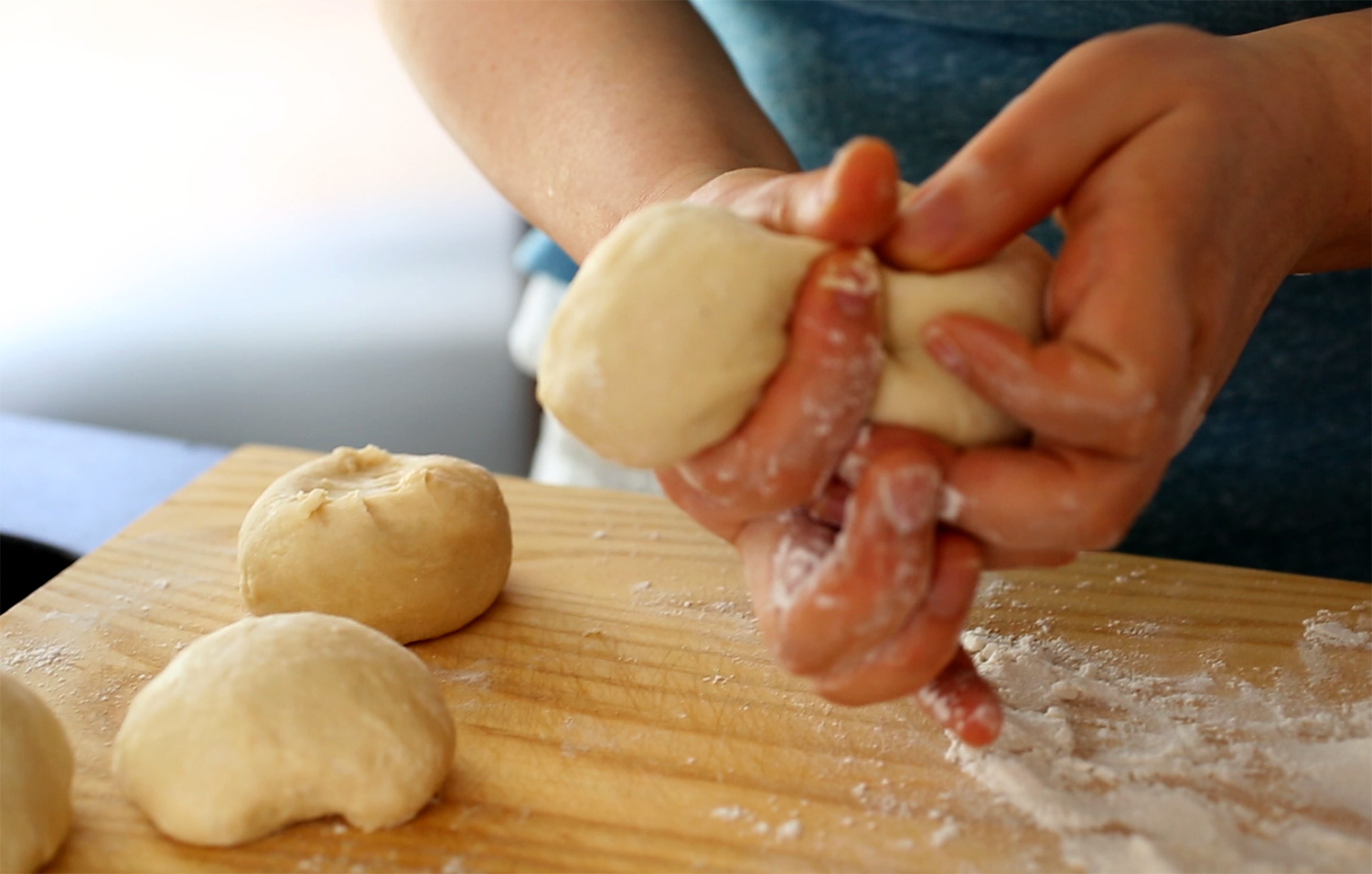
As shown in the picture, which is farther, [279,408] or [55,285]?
[279,408]

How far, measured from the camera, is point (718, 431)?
0.97m

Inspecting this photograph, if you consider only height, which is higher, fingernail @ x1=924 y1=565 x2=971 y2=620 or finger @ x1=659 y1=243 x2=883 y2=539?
finger @ x1=659 y1=243 x2=883 y2=539

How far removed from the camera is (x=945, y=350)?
35.9 inches

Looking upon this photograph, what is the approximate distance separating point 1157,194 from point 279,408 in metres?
2.65

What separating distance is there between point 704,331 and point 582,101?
2.27ft

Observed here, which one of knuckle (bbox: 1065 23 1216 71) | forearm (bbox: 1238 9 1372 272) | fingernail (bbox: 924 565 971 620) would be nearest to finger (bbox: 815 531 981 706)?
fingernail (bbox: 924 565 971 620)

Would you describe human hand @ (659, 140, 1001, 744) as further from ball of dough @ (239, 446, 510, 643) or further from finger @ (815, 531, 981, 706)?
ball of dough @ (239, 446, 510, 643)

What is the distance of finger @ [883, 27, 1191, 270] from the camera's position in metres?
0.93

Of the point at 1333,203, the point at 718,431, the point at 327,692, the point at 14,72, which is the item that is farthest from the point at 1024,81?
the point at 14,72

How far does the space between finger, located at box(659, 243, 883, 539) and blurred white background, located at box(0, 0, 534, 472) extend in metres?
2.00

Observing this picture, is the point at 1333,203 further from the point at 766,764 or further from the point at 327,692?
the point at 327,692

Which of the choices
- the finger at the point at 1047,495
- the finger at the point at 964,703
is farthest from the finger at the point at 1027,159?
the finger at the point at 964,703

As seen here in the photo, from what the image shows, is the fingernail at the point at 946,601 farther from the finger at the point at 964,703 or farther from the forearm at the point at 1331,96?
the forearm at the point at 1331,96

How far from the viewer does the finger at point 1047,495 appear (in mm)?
917
